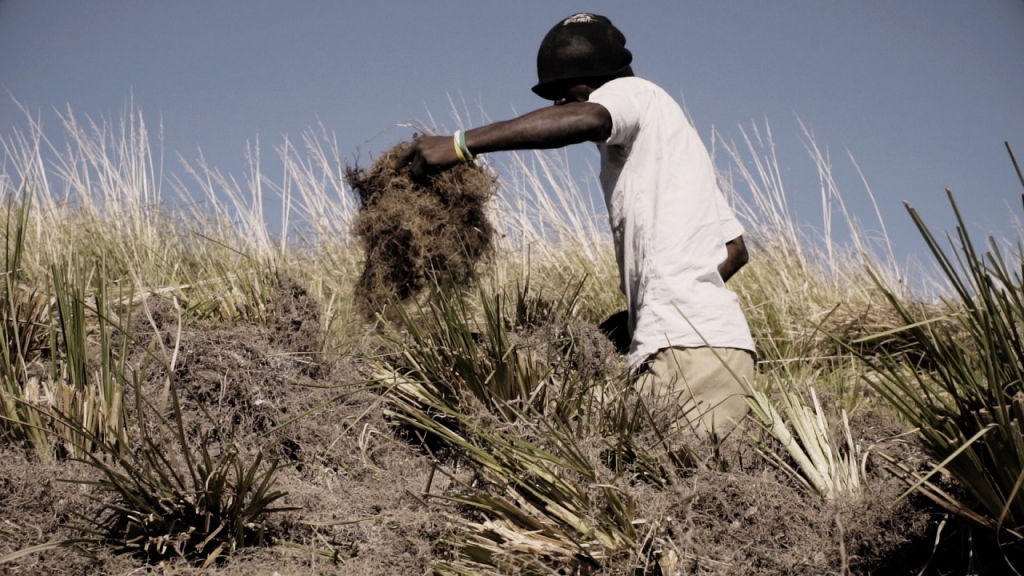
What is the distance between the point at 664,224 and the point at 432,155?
922 millimetres

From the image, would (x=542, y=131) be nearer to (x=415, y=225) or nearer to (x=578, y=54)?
(x=578, y=54)

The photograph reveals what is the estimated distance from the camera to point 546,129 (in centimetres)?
326

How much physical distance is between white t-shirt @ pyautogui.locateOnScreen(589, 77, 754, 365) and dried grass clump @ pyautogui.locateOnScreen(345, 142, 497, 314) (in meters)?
0.77

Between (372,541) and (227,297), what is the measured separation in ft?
6.90

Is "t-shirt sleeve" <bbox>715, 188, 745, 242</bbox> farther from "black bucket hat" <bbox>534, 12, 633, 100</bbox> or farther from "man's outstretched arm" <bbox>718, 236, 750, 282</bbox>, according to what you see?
"black bucket hat" <bbox>534, 12, 633, 100</bbox>

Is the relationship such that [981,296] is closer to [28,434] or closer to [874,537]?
[874,537]

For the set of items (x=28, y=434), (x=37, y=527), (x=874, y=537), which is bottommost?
(x=874, y=537)

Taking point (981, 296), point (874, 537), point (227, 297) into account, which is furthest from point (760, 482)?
point (227, 297)

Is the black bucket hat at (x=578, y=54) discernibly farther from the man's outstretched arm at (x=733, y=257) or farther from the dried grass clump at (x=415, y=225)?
the man's outstretched arm at (x=733, y=257)

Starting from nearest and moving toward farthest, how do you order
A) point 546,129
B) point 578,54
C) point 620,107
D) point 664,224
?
point 546,129, point 620,107, point 664,224, point 578,54

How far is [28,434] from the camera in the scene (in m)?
3.29

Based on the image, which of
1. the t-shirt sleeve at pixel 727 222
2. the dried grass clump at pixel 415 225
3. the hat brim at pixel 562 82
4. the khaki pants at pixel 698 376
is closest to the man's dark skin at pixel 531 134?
the hat brim at pixel 562 82

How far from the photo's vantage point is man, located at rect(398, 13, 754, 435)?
11.4 feet

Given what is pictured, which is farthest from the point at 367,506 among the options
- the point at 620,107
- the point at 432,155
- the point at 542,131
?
the point at 620,107
